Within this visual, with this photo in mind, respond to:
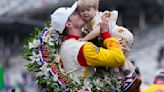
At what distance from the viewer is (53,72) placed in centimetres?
625

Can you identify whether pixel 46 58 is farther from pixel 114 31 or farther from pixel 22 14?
pixel 22 14

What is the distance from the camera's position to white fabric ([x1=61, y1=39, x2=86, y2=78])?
619cm

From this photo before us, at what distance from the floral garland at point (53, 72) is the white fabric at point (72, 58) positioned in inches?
2.0

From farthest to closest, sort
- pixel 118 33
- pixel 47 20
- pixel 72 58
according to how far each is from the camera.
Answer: pixel 47 20, pixel 118 33, pixel 72 58

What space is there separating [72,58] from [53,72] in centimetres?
19

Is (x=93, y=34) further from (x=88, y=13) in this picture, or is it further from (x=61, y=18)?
(x=61, y=18)

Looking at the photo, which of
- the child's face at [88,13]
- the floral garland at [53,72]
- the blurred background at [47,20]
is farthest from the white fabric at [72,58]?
the blurred background at [47,20]

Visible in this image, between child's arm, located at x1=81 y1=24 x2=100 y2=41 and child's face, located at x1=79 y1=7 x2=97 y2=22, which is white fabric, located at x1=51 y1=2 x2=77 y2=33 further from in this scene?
child's arm, located at x1=81 y1=24 x2=100 y2=41

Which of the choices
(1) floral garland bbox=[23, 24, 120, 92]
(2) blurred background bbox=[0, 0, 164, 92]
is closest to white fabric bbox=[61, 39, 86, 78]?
(1) floral garland bbox=[23, 24, 120, 92]

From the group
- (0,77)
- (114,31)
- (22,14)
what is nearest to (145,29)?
(22,14)

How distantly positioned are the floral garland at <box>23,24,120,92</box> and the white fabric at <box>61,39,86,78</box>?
0.05 metres

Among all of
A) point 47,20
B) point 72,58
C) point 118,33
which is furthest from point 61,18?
point 47,20

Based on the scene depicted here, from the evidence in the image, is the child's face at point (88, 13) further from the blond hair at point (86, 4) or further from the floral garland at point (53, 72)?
the floral garland at point (53, 72)

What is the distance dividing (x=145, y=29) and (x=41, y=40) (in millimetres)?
36872
